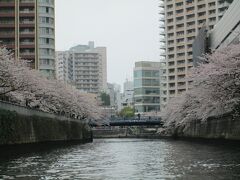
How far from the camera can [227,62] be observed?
172ft

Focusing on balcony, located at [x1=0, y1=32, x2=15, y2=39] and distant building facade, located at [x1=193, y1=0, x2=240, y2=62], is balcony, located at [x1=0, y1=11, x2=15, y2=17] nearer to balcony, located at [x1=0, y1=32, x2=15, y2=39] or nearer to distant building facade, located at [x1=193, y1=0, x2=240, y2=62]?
balcony, located at [x1=0, y1=32, x2=15, y2=39]

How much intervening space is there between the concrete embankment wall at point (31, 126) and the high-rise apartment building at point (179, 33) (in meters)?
92.5

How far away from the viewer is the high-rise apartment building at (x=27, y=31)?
114500 mm

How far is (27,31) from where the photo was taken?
115750mm

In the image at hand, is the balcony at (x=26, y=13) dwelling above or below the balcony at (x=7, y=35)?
above

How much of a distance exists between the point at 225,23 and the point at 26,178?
222ft

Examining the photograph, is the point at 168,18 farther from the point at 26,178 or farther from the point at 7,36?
the point at 26,178

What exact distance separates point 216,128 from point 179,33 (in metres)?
110

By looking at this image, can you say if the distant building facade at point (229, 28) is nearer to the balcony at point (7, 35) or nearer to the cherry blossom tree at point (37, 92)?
the cherry blossom tree at point (37, 92)

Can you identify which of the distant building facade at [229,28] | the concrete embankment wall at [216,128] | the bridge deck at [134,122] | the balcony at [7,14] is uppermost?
the balcony at [7,14]

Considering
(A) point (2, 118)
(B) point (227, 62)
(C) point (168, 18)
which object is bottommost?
Result: (A) point (2, 118)

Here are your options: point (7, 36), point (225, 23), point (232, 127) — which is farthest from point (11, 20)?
point (232, 127)

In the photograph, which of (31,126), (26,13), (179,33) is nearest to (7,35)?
(26,13)

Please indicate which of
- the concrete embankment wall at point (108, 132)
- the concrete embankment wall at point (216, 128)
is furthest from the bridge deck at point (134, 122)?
the concrete embankment wall at point (108, 132)
